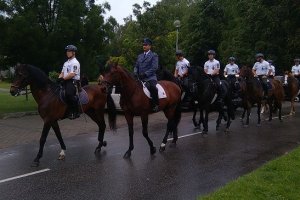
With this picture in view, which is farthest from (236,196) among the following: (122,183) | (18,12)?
(18,12)

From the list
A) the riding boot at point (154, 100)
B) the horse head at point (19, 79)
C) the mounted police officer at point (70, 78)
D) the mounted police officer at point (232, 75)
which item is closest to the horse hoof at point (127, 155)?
the riding boot at point (154, 100)

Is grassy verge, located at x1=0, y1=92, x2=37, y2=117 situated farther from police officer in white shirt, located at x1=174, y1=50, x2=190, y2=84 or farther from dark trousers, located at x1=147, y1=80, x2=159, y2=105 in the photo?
dark trousers, located at x1=147, y1=80, x2=159, y2=105

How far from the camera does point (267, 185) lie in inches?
274

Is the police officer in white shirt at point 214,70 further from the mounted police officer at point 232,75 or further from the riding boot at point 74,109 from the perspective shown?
the riding boot at point 74,109

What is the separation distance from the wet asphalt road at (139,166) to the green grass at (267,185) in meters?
0.49

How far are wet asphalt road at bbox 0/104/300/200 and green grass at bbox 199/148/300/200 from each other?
49 centimetres

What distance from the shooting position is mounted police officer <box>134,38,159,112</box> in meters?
10.3

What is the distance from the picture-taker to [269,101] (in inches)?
703

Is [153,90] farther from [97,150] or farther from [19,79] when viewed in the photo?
[19,79]

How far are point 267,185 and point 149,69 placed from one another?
447 centimetres

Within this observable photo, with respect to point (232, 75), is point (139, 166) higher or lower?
lower

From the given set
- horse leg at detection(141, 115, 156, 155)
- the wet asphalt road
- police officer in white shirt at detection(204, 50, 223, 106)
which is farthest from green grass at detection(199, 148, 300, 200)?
police officer in white shirt at detection(204, 50, 223, 106)

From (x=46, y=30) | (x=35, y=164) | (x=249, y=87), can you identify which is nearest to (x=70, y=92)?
(x=35, y=164)

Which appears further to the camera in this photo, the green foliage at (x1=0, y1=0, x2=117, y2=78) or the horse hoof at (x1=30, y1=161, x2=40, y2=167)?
the green foliage at (x1=0, y1=0, x2=117, y2=78)
